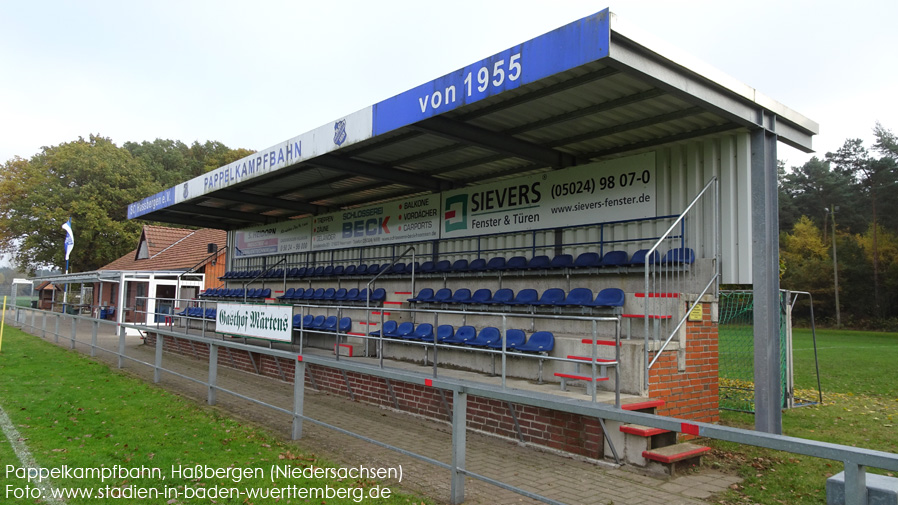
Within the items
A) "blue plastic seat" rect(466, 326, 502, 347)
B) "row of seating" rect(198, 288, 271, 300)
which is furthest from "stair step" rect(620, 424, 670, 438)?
"row of seating" rect(198, 288, 271, 300)

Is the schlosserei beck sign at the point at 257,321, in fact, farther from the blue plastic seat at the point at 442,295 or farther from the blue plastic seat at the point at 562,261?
the blue plastic seat at the point at 562,261

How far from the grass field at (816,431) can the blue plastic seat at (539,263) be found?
3552mm

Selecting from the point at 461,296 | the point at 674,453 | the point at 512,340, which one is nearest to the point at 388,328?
the point at 461,296

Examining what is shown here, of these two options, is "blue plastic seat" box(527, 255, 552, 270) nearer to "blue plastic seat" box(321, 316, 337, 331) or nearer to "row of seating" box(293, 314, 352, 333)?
"row of seating" box(293, 314, 352, 333)

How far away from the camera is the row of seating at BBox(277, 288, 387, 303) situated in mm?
12727

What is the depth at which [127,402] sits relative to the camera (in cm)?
914

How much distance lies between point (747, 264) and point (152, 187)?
4607cm

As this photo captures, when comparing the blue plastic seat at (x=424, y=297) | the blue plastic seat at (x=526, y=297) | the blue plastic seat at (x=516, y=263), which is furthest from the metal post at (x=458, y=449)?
the blue plastic seat at (x=424, y=297)

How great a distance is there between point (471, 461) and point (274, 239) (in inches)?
551

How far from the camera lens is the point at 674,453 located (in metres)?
5.84

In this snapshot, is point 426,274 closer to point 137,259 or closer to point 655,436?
point 655,436

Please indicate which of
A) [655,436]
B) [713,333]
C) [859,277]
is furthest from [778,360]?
[859,277]

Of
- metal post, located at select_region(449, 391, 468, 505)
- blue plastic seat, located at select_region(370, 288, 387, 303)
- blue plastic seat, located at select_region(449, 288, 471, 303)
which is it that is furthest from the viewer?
blue plastic seat, located at select_region(370, 288, 387, 303)

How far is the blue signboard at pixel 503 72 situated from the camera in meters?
6.19
